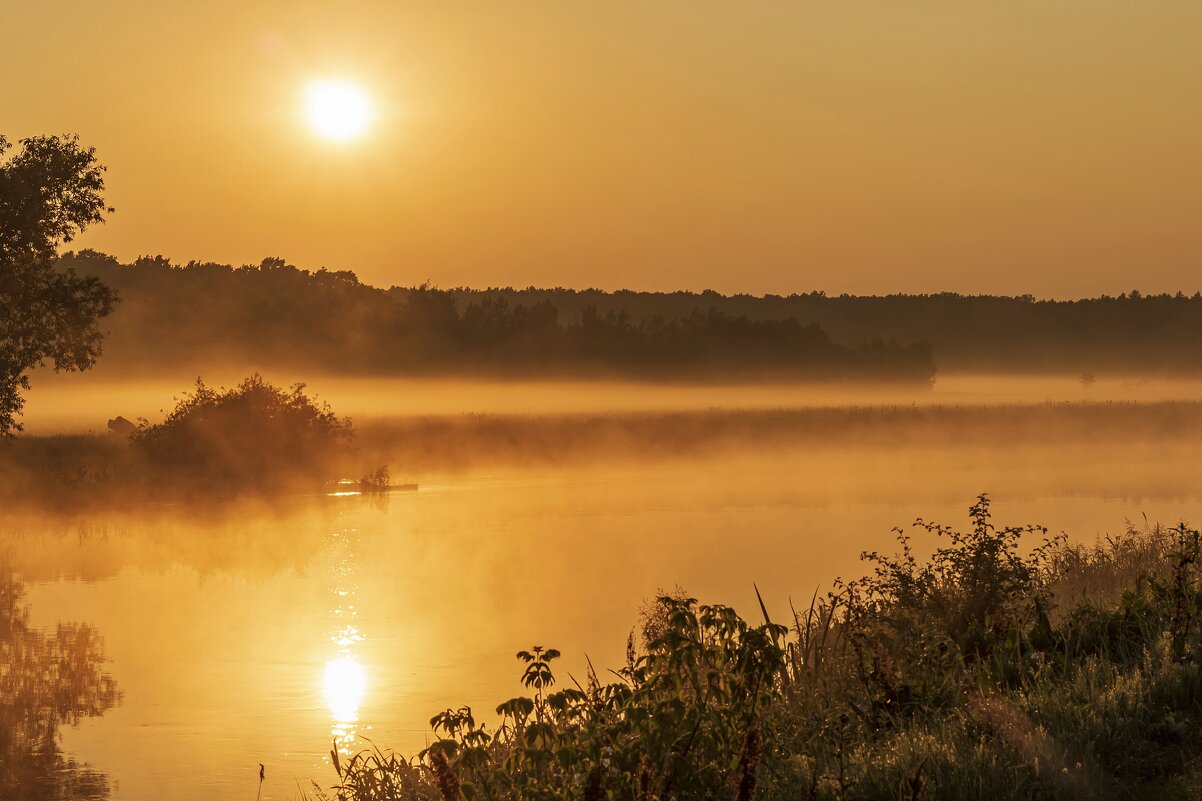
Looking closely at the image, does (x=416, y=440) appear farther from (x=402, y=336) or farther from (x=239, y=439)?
(x=402, y=336)

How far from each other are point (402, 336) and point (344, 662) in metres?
91.7

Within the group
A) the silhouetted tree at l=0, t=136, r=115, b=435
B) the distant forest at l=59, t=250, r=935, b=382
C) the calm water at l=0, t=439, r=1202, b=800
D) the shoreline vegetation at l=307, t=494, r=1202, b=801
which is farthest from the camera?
the distant forest at l=59, t=250, r=935, b=382

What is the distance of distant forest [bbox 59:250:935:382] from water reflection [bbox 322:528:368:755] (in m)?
79.0

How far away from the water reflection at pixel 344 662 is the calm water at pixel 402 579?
6cm

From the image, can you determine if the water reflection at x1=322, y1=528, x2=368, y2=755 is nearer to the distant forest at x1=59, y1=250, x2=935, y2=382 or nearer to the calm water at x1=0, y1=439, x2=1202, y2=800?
the calm water at x1=0, y1=439, x2=1202, y2=800

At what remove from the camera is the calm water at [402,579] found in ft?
54.3

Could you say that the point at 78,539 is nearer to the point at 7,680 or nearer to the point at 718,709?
the point at 7,680

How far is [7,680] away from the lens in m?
19.1

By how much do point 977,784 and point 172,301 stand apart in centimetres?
10676

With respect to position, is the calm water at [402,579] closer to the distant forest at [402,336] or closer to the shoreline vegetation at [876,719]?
the shoreline vegetation at [876,719]

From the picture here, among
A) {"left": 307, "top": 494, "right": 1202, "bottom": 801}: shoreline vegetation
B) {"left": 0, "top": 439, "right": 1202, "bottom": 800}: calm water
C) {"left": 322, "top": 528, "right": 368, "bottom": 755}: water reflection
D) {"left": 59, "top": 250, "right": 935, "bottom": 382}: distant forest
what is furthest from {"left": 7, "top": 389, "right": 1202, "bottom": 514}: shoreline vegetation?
{"left": 307, "top": 494, "right": 1202, "bottom": 801}: shoreline vegetation

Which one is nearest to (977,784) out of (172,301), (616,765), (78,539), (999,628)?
(616,765)

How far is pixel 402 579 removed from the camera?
27953 mm

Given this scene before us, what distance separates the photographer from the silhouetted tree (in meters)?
36.7
